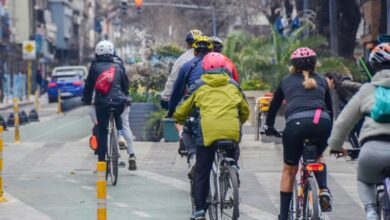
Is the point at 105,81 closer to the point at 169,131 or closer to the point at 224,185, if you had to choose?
the point at 224,185

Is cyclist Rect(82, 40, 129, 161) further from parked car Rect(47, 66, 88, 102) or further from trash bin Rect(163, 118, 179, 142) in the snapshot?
parked car Rect(47, 66, 88, 102)

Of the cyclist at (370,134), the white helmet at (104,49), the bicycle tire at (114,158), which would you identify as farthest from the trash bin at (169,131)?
the cyclist at (370,134)

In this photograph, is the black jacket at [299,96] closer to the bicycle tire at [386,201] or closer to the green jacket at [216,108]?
the green jacket at [216,108]

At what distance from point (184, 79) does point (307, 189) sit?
2711 millimetres

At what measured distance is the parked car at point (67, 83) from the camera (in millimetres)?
55781

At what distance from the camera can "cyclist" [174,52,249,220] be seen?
36.9 feet

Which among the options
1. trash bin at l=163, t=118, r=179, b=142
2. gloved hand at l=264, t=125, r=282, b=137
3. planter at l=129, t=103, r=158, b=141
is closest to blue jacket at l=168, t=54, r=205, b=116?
gloved hand at l=264, t=125, r=282, b=137

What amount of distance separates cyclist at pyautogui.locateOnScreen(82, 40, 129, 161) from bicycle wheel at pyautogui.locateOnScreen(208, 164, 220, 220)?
178 inches

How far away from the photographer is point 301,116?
34.5 feet

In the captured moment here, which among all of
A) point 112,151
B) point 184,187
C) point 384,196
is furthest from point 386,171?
point 112,151

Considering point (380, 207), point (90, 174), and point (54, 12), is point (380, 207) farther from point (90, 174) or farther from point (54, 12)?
point (54, 12)

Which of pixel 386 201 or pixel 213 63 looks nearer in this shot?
pixel 386 201

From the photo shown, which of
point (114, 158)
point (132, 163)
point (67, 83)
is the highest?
point (114, 158)

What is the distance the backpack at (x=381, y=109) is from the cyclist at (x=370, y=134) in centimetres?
2
